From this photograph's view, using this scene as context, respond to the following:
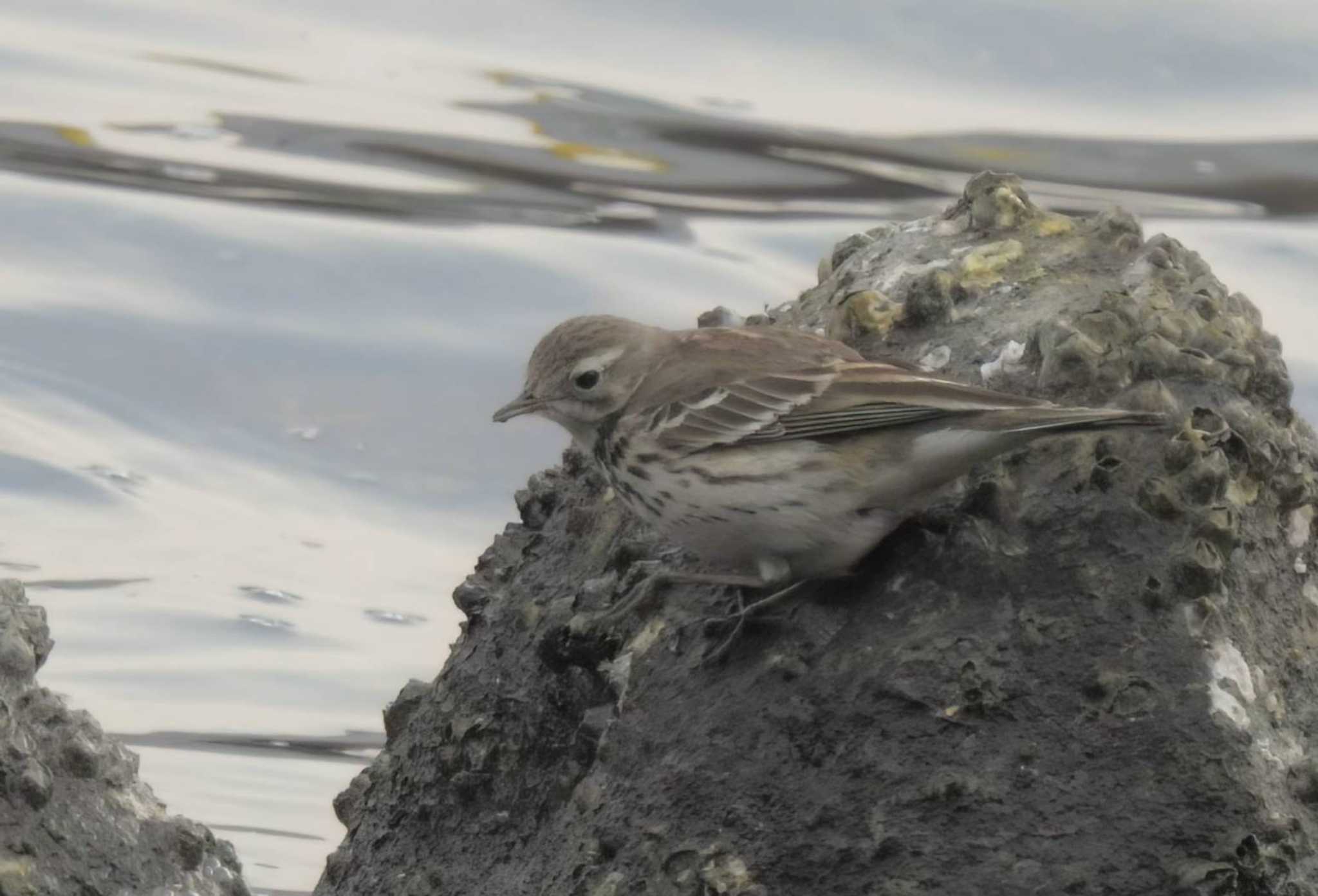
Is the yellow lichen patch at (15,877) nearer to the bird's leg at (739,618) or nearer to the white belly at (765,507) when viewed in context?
the bird's leg at (739,618)

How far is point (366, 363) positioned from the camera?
41.3 ft

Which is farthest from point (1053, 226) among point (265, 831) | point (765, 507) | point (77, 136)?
point (77, 136)

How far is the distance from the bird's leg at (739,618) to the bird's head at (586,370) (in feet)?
3.56

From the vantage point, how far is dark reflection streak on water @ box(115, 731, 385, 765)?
9055mm

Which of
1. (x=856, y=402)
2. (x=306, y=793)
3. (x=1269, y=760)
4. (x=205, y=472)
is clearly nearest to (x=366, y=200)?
(x=205, y=472)

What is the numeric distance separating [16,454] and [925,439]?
713cm

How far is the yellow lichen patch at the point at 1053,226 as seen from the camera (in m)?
6.09

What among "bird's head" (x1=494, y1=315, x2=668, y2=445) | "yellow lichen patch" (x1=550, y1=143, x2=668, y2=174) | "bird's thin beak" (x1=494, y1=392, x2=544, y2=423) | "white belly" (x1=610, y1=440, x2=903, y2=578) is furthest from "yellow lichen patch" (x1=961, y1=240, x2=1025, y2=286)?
"yellow lichen patch" (x1=550, y1=143, x2=668, y2=174)

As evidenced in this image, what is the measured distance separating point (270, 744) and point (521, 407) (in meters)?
3.09

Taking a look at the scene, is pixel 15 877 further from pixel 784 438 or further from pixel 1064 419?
pixel 1064 419

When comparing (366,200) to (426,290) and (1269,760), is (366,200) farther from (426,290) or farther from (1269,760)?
(1269,760)

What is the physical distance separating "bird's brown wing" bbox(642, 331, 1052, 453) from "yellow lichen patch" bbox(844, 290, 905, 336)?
0.16m

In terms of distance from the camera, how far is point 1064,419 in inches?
198

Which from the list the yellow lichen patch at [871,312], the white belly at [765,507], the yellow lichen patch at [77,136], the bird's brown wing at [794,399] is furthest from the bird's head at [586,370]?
the yellow lichen patch at [77,136]
